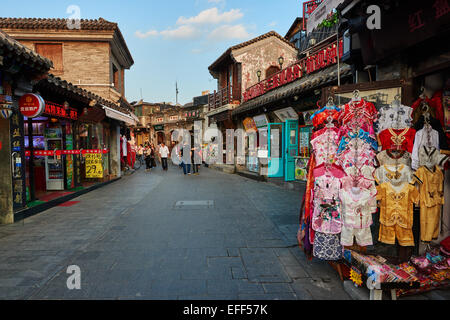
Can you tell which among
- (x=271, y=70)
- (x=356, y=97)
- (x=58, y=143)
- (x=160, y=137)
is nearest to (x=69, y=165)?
(x=58, y=143)

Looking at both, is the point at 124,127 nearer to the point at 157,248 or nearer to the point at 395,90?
the point at 157,248

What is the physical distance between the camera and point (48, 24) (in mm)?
13430

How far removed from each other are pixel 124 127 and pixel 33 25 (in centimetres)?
697

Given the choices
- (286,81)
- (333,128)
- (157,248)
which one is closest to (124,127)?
(286,81)

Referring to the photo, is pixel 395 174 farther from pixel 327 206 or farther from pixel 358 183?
pixel 327 206

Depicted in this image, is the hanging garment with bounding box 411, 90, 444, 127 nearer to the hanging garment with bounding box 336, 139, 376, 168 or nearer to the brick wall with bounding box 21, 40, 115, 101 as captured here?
the hanging garment with bounding box 336, 139, 376, 168

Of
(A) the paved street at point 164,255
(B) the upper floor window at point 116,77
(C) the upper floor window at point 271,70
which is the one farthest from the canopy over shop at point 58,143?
(C) the upper floor window at point 271,70

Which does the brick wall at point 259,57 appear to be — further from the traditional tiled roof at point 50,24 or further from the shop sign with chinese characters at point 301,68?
the traditional tiled roof at point 50,24

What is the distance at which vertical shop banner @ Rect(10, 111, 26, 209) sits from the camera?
6242mm

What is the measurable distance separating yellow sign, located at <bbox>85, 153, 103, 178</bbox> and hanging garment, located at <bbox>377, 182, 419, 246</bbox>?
11.2 m

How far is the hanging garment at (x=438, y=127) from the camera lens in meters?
3.19

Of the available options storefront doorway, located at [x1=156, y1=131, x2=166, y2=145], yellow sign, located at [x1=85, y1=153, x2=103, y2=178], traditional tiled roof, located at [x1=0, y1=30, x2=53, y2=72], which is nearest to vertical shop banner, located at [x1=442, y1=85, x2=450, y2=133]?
traditional tiled roof, located at [x1=0, y1=30, x2=53, y2=72]

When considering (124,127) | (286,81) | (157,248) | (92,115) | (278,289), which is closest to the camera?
A: (278,289)
